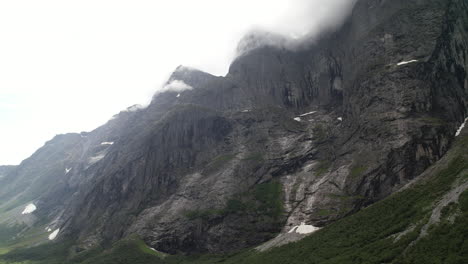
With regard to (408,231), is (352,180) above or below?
above

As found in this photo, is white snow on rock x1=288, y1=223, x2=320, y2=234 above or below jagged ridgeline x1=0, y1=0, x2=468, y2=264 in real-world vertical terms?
below

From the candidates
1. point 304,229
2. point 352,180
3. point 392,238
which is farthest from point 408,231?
point 352,180

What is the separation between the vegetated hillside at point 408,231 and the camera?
69.4 metres

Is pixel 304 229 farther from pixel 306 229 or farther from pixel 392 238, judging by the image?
pixel 392 238

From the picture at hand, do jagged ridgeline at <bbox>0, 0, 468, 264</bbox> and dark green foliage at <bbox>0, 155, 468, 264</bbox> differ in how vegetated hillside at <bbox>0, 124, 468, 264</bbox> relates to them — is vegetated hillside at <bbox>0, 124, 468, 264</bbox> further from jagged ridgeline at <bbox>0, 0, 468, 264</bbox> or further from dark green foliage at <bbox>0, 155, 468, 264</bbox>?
jagged ridgeline at <bbox>0, 0, 468, 264</bbox>

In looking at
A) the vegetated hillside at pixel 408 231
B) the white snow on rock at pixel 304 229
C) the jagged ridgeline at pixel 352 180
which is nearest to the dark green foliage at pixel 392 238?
the vegetated hillside at pixel 408 231

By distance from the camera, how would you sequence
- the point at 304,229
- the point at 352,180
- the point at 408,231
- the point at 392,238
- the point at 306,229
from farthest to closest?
the point at 352,180 → the point at 304,229 → the point at 306,229 → the point at 392,238 → the point at 408,231

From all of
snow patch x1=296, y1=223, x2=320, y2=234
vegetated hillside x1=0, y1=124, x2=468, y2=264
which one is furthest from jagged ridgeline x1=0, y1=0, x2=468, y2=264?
snow patch x1=296, y1=223, x2=320, y2=234

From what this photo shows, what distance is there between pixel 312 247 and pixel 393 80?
9683cm

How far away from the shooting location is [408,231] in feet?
264

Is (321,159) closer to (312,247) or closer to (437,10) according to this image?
(312,247)

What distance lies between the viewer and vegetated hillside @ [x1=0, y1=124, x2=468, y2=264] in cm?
6944

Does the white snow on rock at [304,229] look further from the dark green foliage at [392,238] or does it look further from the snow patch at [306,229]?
the dark green foliage at [392,238]

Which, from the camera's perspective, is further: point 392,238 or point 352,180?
point 352,180
